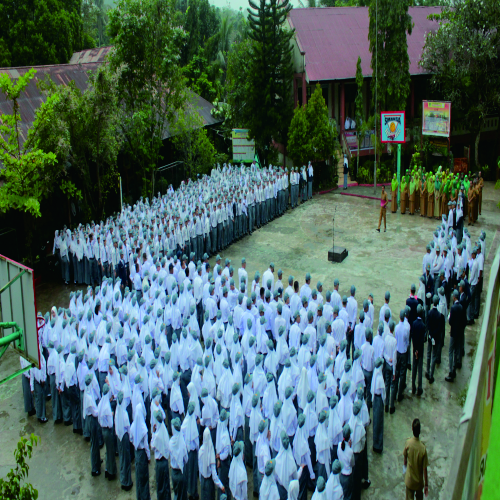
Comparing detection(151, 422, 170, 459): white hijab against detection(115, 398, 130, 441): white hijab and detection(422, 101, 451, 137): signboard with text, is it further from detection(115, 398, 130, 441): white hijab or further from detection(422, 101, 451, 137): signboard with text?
detection(422, 101, 451, 137): signboard with text

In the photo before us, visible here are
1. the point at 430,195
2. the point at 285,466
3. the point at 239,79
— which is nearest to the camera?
the point at 285,466

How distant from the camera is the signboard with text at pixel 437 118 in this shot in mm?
21638

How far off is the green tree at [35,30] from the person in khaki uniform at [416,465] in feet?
84.8

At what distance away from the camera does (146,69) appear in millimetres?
18594

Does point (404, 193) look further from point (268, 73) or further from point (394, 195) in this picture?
point (268, 73)

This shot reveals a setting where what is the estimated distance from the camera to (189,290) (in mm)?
11320

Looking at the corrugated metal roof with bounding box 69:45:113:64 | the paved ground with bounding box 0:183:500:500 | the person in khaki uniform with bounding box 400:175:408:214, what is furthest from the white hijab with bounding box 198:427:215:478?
the corrugated metal roof with bounding box 69:45:113:64

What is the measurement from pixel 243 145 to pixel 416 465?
61.2 feet

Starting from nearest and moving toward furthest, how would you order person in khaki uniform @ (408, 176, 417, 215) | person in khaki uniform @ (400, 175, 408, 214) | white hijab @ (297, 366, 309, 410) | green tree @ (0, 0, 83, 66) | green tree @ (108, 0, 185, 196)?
white hijab @ (297, 366, 309, 410) < green tree @ (108, 0, 185, 196) < person in khaki uniform @ (408, 176, 417, 215) < person in khaki uniform @ (400, 175, 408, 214) < green tree @ (0, 0, 83, 66)

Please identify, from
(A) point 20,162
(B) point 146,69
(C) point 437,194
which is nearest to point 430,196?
(C) point 437,194

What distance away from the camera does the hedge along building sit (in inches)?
948

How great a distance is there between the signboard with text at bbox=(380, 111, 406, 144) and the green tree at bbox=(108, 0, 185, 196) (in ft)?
24.4

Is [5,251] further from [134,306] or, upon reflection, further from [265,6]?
[265,6]

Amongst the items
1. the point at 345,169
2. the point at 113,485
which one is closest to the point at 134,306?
the point at 113,485
